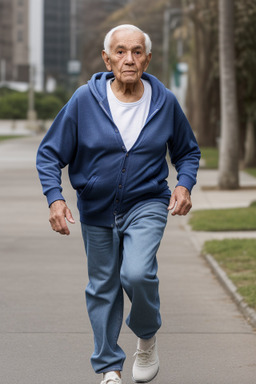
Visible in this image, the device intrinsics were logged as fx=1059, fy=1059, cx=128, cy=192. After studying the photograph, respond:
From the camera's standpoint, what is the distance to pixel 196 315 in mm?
8078

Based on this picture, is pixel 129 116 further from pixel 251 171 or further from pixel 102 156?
pixel 251 171

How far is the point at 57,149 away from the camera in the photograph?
529cm

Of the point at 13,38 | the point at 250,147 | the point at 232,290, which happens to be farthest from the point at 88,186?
the point at 13,38

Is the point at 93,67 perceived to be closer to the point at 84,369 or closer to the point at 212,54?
the point at 212,54

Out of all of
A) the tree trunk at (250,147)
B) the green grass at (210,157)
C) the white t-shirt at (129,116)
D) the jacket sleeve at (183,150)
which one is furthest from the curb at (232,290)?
the green grass at (210,157)

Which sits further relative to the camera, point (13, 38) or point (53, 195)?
point (13, 38)

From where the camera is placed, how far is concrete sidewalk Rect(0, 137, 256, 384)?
6203mm

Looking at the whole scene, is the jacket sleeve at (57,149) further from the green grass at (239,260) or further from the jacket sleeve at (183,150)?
the green grass at (239,260)

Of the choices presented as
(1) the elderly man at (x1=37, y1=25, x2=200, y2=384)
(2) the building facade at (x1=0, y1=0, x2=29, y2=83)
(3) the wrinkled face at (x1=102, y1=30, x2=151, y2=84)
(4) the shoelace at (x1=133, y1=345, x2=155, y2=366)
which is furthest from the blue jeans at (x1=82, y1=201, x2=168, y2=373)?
(2) the building facade at (x1=0, y1=0, x2=29, y2=83)

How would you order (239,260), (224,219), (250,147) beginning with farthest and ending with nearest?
(250,147) < (224,219) < (239,260)

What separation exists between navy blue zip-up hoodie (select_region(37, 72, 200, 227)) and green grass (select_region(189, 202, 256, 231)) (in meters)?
9.10

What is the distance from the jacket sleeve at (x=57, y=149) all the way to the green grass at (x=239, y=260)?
126 inches

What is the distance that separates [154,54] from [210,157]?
57.0 meters

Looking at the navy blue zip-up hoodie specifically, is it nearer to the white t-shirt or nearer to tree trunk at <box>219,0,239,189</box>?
the white t-shirt
